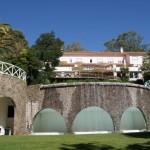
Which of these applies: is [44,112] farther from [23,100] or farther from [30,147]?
[30,147]

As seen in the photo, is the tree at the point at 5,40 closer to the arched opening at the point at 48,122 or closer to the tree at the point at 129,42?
the arched opening at the point at 48,122

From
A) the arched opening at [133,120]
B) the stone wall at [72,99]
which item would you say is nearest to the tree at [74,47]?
the arched opening at [133,120]

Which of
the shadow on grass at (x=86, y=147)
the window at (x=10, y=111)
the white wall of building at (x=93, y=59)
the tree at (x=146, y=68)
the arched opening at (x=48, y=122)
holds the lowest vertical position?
the shadow on grass at (x=86, y=147)

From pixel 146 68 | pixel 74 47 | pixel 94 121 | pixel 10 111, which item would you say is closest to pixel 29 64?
pixel 10 111

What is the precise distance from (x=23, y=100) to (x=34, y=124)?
119 inches

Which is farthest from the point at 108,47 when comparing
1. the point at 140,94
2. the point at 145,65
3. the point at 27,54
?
the point at 140,94

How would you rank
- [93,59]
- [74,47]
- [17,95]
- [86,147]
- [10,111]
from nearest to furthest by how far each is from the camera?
1. [86,147]
2. [17,95]
3. [10,111]
4. [93,59]
5. [74,47]

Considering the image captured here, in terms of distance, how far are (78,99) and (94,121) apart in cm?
267

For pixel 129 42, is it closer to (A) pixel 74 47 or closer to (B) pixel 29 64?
(A) pixel 74 47

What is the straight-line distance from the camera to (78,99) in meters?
30.5

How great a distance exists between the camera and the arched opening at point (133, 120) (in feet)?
104

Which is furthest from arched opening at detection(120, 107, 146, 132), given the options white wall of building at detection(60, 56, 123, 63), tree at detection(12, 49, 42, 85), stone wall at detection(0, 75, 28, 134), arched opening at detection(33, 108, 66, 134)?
white wall of building at detection(60, 56, 123, 63)

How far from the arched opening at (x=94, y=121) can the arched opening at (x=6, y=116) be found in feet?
20.1

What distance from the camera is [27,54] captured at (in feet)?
175
